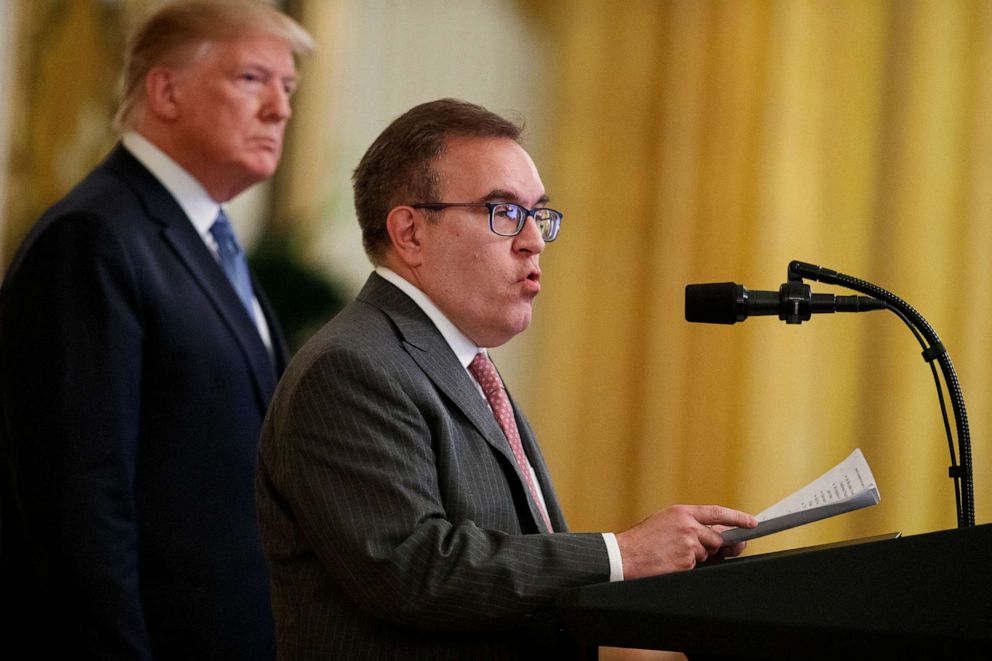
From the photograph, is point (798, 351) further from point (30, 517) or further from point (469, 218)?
point (30, 517)

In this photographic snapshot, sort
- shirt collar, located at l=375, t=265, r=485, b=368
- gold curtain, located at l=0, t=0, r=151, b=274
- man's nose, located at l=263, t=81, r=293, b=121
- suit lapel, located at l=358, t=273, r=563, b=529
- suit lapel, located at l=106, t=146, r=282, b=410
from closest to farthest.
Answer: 1. suit lapel, located at l=358, t=273, r=563, b=529
2. shirt collar, located at l=375, t=265, r=485, b=368
3. suit lapel, located at l=106, t=146, r=282, b=410
4. man's nose, located at l=263, t=81, r=293, b=121
5. gold curtain, located at l=0, t=0, r=151, b=274

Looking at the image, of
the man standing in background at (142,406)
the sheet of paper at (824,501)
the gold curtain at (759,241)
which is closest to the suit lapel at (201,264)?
the man standing in background at (142,406)

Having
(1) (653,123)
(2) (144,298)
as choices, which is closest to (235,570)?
(2) (144,298)

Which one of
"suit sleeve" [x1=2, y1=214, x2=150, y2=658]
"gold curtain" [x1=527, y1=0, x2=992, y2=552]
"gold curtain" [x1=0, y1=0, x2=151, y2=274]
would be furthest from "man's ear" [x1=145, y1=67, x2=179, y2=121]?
"gold curtain" [x1=527, y1=0, x2=992, y2=552]

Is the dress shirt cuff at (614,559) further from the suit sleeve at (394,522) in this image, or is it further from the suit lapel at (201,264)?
the suit lapel at (201,264)

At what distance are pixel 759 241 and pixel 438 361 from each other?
2214 millimetres

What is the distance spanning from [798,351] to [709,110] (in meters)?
0.88

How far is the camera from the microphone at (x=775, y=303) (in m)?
1.56

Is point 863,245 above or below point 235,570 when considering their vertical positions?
above

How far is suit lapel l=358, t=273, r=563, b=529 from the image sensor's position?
5.54ft

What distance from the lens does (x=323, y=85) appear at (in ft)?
14.2

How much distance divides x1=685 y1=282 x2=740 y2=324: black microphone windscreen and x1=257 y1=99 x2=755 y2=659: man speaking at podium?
0.27 metres

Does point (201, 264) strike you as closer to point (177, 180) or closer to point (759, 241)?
point (177, 180)

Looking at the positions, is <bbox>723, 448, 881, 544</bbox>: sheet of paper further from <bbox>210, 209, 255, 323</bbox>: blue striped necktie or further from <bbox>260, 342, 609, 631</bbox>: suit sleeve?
<bbox>210, 209, 255, 323</bbox>: blue striped necktie
